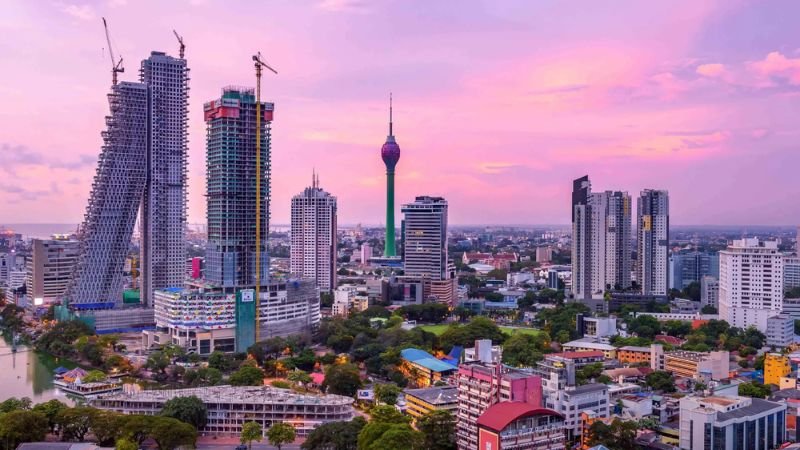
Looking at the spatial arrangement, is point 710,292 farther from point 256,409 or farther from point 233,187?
point 256,409

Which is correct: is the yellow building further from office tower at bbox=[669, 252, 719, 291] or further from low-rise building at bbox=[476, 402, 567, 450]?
office tower at bbox=[669, 252, 719, 291]

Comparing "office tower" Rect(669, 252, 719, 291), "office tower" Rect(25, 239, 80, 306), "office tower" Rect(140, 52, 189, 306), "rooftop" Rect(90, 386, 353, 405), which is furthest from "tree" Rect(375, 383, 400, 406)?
"office tower" Rect(669, 252, 719, 291)

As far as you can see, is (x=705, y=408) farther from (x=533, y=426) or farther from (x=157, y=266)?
(x=157, y=266)

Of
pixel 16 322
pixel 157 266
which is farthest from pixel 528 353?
pixel 16 322

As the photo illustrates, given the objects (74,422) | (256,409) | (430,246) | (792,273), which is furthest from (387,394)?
(792,273)

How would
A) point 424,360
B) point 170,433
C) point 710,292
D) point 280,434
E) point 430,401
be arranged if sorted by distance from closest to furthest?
point 170,433 → point 280,434 → point 430,401 → point 424,360 → point 710,292

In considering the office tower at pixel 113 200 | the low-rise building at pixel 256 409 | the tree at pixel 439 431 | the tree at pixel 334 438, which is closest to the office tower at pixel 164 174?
the office tower at pixel 113 200
